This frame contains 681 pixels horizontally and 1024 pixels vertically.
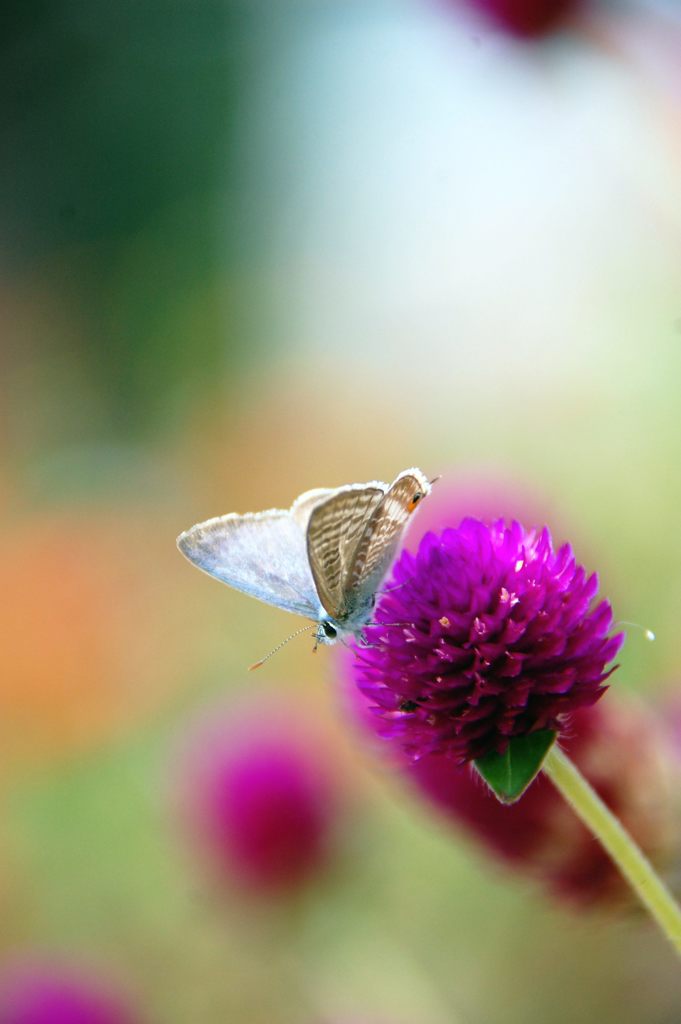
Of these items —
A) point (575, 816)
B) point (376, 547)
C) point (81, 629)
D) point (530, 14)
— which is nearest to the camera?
point (376, 547)

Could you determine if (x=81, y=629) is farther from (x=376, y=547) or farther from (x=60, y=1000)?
(x=376, y=547)

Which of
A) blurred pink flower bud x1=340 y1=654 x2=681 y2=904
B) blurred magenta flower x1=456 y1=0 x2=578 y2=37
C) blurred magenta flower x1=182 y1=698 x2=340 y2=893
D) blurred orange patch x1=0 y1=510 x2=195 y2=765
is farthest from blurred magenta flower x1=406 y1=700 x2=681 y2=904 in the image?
blurred orange patch x1=0 y1=510 x2=195 y2=765

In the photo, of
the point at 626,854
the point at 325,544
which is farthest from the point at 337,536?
the point at 626,854

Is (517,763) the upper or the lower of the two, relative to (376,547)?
lower

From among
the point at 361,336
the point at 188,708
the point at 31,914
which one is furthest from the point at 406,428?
the point at 31,914

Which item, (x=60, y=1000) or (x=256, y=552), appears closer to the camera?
(x=256, y=552)

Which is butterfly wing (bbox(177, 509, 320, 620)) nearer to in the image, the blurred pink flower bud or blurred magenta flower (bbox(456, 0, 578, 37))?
the blurred pink flower bud

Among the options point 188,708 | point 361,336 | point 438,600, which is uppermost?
point 361,336

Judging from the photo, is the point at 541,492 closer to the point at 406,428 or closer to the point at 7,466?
the point at 406,428
